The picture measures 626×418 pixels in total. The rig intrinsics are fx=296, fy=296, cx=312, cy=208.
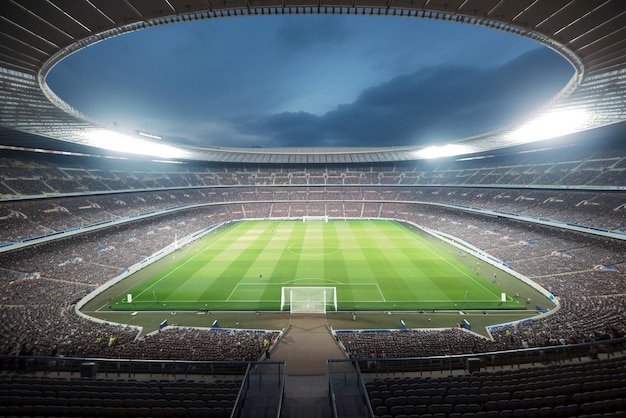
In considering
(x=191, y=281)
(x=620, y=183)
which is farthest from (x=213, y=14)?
(x=620, y=183)

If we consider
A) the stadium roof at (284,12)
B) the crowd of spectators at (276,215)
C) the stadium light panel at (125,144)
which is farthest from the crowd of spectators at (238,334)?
the stadium roof at (284,12)

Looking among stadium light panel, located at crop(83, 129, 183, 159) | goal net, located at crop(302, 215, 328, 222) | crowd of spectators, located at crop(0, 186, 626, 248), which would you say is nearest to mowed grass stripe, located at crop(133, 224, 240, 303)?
crowd of spectators, located at crop(0, 186, 626, 248)

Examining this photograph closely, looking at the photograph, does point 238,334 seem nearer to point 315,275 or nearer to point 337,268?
point 315,275

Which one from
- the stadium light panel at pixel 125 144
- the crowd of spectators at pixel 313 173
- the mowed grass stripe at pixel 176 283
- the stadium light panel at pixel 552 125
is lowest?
the mowed grass stripe at pixel 176 283

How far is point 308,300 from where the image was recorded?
23062 millimetres

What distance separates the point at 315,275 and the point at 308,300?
273 inches

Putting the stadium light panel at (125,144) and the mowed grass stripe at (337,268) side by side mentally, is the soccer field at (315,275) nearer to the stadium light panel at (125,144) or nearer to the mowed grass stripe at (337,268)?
the mowed grass stripe at (337,268)

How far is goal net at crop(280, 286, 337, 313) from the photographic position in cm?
2223

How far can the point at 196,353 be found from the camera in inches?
555

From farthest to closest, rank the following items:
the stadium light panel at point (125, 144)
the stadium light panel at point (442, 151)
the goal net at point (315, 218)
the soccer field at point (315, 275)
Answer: the goal net at point (315, 218), the stadium light panel at point (442, 151), the stadium light panel at point (125, 144), the soccer field at point (315, 275)

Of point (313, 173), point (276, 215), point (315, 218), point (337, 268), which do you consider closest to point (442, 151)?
point (315, 218)

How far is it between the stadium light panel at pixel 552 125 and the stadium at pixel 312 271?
289mm

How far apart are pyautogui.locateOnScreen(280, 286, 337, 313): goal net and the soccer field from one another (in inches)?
12.5

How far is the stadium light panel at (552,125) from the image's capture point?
2566cm
